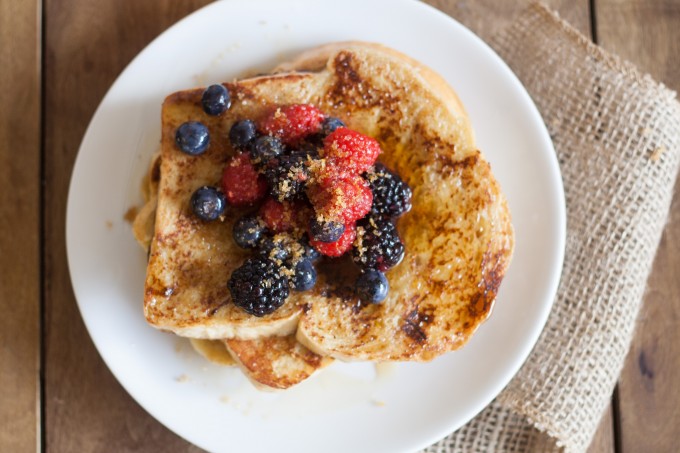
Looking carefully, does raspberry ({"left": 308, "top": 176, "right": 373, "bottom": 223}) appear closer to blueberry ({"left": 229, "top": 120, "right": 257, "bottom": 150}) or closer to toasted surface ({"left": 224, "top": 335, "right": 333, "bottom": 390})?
blueberry ({"left": 229, "top": 120, "right": 257, "bottom": 150})

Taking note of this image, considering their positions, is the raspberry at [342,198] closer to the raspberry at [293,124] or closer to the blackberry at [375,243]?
the blackberry at [375,243]

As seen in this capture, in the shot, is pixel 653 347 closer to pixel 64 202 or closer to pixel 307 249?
pixel 307 249

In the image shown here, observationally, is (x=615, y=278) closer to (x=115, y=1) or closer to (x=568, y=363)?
(x=568, y=363)

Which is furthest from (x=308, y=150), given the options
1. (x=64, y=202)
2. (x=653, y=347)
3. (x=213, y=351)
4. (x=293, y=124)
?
(x=653, y=347)

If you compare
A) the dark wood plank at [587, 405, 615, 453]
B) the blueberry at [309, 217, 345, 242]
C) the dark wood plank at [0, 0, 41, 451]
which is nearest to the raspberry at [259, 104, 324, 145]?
the blueberry at [309, 217, 345, 242]

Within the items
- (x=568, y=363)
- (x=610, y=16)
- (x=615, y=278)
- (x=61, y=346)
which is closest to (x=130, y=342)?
(x=61, y=346)

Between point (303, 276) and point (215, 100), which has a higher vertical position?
point (215, 100)
